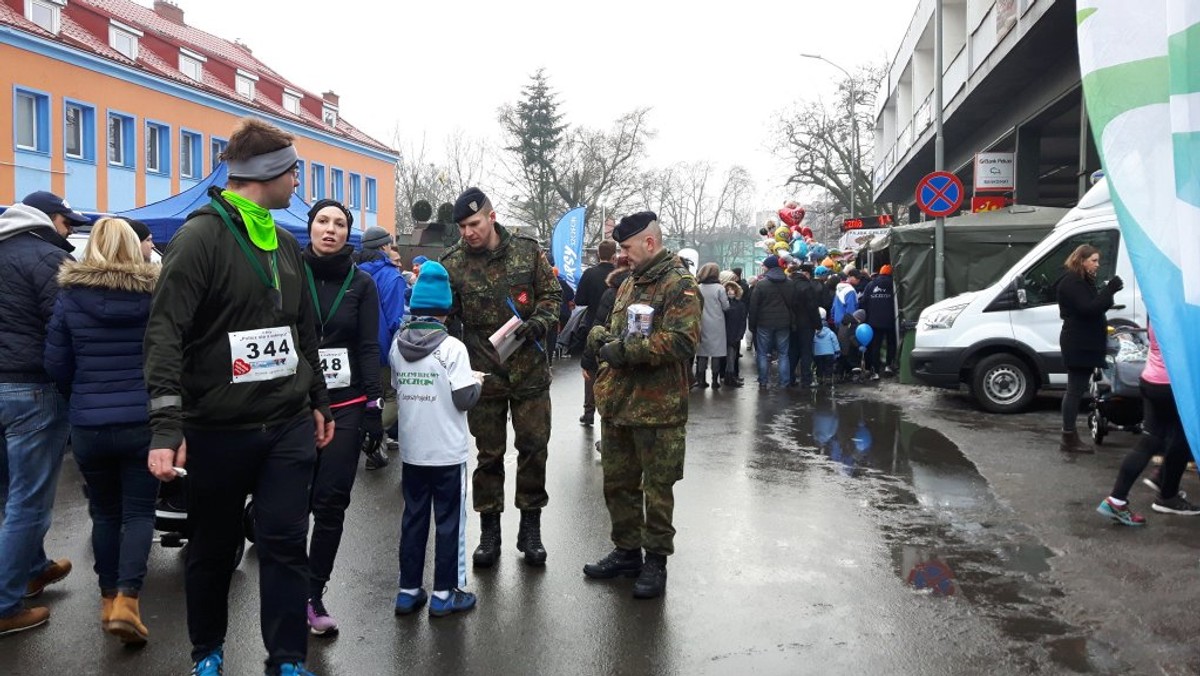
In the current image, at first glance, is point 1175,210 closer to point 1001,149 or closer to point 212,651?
point 212,651

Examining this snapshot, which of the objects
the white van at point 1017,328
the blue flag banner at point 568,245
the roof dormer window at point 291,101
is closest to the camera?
the white van at point 1017,328

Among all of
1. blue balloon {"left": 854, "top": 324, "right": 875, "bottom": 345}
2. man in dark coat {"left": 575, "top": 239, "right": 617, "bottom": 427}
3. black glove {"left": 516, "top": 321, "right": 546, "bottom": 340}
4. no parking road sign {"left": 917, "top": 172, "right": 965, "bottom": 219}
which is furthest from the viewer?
blue balloon {"left": 854, "top": 324, "right": 875, "bottom": 345}

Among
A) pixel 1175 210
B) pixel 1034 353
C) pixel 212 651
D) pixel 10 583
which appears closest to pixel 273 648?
pixel 212 651

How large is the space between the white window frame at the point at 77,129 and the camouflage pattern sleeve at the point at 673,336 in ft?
101

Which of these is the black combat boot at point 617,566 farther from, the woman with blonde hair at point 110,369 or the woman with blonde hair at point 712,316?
the woman with blonde hair at point 712,316

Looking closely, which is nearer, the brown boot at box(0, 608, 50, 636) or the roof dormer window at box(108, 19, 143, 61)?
the brown boot at box(0, 608, 50, 636)

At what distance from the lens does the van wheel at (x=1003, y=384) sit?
12531 millimetres

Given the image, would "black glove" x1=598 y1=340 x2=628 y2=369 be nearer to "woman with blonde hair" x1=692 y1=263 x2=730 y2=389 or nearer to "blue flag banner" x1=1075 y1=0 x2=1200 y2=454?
"blue flag banner" x1=1075 y1=0 x2=1200 y2=454

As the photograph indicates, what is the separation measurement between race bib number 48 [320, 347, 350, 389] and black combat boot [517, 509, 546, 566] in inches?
61.9

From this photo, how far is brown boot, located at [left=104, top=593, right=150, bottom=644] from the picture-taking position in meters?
4.57

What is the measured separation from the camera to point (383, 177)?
52156mm

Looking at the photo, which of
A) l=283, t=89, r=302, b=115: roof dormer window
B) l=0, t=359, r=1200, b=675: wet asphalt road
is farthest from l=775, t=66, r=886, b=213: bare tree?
l=0, t=359, r=1200, b=675: wet asphalt road

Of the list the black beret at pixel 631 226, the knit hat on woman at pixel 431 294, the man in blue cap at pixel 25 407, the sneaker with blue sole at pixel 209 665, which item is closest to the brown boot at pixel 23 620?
the man in blue cap at pixel 25 407

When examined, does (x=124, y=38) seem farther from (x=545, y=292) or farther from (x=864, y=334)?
(x=545, y=292)
